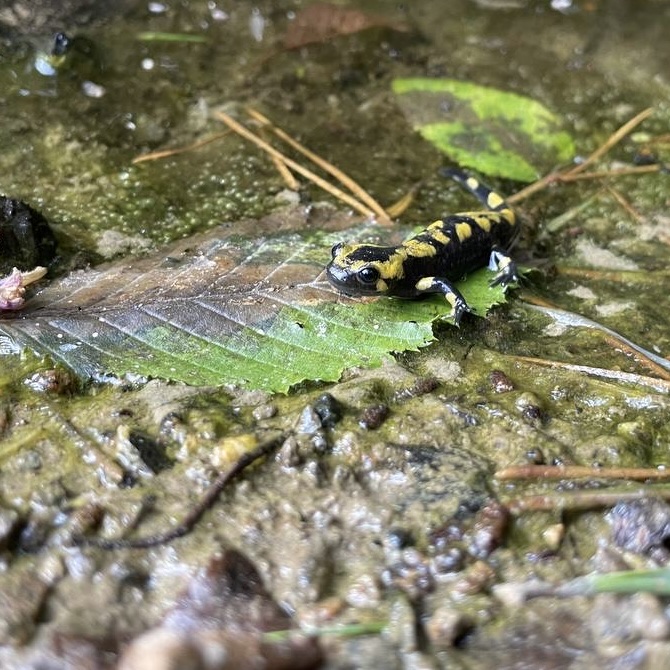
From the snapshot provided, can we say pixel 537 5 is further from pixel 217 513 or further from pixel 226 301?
pixel 217 513

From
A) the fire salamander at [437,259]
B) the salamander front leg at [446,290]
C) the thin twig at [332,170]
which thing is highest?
the thin twig at [332,170]

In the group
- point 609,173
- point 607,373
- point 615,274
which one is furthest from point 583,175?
point 607,373

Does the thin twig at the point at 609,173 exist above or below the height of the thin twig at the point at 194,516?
above

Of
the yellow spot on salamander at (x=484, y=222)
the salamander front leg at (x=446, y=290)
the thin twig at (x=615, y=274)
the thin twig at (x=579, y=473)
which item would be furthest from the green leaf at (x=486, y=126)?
the thin twig at (x=579, y=473)

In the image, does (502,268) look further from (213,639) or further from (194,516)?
(213,639)

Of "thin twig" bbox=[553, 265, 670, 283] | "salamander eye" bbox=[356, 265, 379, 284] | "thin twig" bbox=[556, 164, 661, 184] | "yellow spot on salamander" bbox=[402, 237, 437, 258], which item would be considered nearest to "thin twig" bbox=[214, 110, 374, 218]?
"yellow spot on salamander" bbox=[402, 237, 437, 258]

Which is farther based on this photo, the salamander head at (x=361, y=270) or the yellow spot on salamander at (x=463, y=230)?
the yellow spot on salamander at (x=463, y=230)

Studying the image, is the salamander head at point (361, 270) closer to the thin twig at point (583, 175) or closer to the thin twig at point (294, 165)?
the thin twig at point (294, 165)
